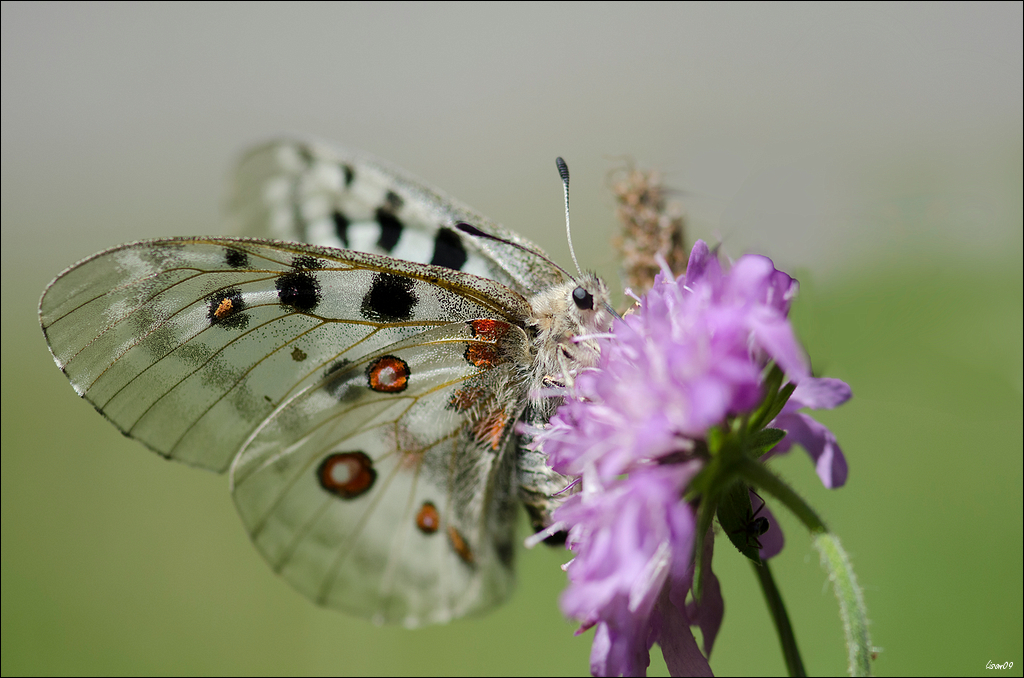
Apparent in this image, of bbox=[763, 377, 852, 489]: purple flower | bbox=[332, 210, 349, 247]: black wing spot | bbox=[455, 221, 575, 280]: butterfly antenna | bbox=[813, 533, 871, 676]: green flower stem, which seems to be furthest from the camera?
bbox=[332, 210, 349, 247]: black wing spot

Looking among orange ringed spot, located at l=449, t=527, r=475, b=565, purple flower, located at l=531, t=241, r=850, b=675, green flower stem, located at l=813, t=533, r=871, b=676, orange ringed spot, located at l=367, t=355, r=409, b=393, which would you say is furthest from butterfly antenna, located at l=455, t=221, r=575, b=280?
green flower stem, located at l=813, t=533, r=871, b=676

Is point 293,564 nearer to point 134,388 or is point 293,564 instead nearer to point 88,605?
point 134,388

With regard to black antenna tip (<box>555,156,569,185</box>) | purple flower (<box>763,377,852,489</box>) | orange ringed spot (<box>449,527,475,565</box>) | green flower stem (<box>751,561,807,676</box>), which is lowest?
orange ringed spot (<box>449,527,475,565</box>)

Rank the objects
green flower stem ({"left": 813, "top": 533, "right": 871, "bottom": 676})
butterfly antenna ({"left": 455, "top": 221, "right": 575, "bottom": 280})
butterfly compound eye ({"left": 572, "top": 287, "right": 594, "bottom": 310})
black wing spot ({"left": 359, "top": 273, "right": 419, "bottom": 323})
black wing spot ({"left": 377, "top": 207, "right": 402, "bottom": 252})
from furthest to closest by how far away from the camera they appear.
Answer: black wing spot ({"left": 377, "top": 207, "right": 402, "bottom": 252}), butterfly antenna ({"left": 455, "top": 221, "right": 575, "bottom": 280}), black wing spot ({"left": 359, "top": 273, "right": 419, "bottom": 323}), butterfly compound eye ({"left": 572, "top": 287, "right": 594, "bottom": 310}), green flower stem ({"left": 813, "top": 533, "right": 871, "bottom": 676})

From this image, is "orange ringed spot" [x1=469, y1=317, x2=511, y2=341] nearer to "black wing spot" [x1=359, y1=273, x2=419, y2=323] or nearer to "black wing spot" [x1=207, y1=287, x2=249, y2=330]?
"black wing spot" [x1=359, y1=273, x2=419, y2=323]

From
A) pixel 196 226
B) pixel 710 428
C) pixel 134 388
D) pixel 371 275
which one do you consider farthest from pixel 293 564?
pixel 196 226

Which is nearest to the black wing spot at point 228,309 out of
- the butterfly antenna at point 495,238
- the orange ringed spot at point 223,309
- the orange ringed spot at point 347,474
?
the orange ringed spot at point 223,309

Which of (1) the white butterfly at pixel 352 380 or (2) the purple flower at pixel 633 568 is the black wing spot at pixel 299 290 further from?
(2) the purple flower at pixel 633 568
